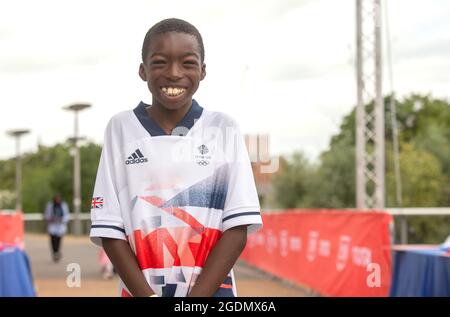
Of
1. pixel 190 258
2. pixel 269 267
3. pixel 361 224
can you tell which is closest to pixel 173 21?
pixel 190 258

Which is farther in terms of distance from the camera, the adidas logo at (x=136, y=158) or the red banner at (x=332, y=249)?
the red banner at (x=332, y=249)

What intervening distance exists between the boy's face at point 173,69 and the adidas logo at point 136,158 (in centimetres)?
12

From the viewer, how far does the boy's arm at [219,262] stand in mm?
1889

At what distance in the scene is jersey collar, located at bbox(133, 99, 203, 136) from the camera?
6.44 feet

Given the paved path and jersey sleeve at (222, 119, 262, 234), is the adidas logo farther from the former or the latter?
the paved path

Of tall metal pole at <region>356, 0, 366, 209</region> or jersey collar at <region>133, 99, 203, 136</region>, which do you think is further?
tall metal pole at <region>356, 0, 366, 209</region>

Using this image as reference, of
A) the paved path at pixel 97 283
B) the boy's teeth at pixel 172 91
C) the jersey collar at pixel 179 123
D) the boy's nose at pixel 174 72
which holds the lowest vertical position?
the paved path at pixel 97 283

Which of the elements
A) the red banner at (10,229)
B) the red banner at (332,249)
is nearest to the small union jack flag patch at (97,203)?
the red banner at (332,249)

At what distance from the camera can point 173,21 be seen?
1990 millimetres

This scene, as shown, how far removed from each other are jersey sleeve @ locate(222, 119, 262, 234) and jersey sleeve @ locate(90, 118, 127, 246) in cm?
23

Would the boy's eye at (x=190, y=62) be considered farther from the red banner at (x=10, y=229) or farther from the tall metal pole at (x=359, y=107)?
the red banner at (x=10, y=229)

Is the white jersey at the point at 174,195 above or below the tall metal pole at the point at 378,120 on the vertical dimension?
below

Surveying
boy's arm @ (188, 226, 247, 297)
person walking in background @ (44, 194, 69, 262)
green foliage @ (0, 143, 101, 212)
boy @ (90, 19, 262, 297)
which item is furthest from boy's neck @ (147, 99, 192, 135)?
green foliage @ (0, 143, 101, 212)
